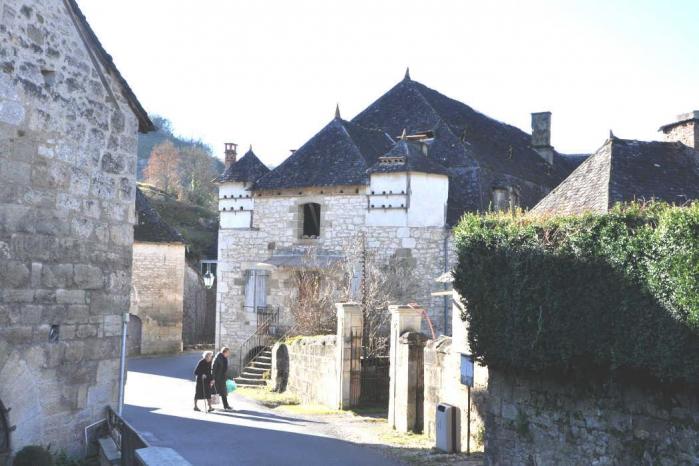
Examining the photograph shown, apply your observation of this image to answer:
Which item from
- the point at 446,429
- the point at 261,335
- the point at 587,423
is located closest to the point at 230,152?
the point at 261,335

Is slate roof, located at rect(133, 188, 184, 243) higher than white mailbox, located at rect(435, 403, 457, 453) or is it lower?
higher

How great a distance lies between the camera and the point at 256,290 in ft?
80.5

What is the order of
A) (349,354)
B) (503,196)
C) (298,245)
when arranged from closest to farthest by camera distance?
1. (349,354)
2. (298,245)
3. (503,196)

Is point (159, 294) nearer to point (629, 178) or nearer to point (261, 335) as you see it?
point (261, 335)

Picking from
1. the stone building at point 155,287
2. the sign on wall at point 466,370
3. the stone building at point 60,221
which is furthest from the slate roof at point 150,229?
the stone building at point 60,221

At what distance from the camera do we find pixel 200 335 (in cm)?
3556

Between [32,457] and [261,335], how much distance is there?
16779 millimetres

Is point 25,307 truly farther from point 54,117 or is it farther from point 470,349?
point 470,349

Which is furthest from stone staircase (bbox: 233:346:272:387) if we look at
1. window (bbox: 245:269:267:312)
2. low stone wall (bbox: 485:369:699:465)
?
low stone wall (bbox: 485:369:699:465)

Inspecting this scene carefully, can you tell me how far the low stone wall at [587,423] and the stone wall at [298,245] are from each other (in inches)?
436

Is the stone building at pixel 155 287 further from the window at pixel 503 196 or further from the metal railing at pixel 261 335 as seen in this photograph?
the window at pixel 503 196

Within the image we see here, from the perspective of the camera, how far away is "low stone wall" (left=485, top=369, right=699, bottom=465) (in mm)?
8102

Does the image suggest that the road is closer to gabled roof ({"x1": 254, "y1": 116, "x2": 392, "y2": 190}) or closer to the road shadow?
the road shadow

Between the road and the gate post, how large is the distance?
1269mm
